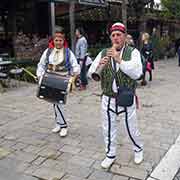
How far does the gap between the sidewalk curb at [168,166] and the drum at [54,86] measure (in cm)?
162

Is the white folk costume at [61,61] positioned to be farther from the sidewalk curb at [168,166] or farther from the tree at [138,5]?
the tree at [138,5]

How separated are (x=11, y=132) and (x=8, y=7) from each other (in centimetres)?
995

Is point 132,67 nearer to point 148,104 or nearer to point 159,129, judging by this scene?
point 159,129

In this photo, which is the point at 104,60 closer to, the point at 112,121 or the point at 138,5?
the point at 112,121

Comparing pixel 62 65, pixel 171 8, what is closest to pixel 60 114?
pixel 62 65

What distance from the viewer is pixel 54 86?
4.59 meters

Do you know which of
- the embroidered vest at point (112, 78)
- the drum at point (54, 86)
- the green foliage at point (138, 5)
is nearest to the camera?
the embroidered vest at point (112, 78)

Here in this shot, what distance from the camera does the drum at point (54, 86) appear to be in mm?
4570

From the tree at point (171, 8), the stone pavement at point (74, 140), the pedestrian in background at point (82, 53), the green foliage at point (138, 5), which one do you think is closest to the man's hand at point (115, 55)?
the stone pavement at point (74, 140)

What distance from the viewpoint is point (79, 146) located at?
4.62 meters

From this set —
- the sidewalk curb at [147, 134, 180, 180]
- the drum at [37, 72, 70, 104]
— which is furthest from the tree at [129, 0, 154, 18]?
the sidewalk curb at [147, 134, 180, 180]

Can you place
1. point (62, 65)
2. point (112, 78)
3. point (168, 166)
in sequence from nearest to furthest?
point (112, 78)
point (168, 166)
point (62, 65)

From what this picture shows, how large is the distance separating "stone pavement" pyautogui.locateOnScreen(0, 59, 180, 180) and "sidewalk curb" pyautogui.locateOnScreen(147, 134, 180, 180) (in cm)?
7

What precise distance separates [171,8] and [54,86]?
18023 mm
